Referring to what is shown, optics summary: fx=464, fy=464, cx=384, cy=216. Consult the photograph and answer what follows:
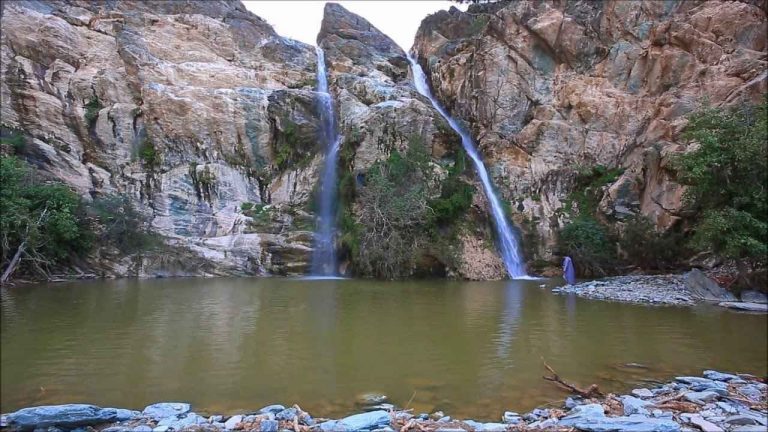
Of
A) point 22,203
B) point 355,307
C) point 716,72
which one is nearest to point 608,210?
point 716,72

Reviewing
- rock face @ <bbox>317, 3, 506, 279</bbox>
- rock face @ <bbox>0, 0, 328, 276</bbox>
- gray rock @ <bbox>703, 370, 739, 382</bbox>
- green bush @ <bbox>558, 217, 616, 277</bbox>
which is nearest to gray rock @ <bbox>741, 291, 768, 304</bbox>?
gray rock @ <bbox>703, 370, 739, 382</bbox>

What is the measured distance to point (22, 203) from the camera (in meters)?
16.6

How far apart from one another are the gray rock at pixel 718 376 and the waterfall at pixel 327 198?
16961 millimetres

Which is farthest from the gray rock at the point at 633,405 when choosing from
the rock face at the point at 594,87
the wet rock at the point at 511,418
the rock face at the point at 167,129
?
the rock face at the point at 167,129

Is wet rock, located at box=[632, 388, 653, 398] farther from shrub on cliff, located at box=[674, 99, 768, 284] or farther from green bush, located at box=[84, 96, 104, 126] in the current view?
green bush, located at box=[84, 96, 104, 126]

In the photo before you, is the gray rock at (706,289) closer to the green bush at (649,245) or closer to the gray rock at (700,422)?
the green bush at (649,245)

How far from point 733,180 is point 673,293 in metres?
3.47

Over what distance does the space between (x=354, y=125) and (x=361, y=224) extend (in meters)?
5.78

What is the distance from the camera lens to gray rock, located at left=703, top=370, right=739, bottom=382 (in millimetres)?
5457

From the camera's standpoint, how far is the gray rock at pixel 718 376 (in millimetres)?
5457

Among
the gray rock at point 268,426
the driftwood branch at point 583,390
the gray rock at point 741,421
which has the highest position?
the gray rock at point 741,421

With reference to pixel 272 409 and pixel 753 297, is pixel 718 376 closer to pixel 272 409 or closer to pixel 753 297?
pixel 272 409

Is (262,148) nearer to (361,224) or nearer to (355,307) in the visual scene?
(361,224)

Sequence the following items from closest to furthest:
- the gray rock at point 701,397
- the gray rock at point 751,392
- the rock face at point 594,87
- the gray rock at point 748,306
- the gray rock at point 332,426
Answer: the gray rock at point 332,426
the gray rock at point 701,397
the gray rock at point 751,392
the gray rock at point 748,306
the rock face at point 594,87
